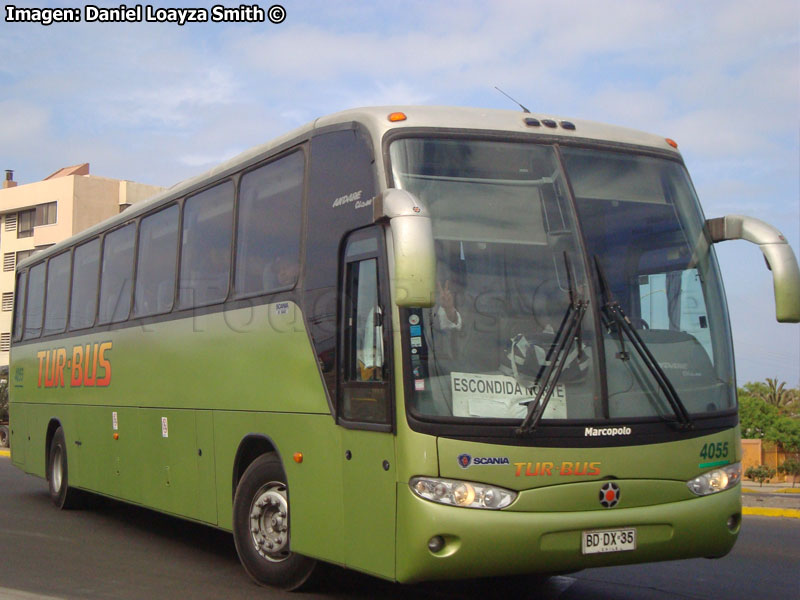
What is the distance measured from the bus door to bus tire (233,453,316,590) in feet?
3.60

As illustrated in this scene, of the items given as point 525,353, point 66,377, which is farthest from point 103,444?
point 525,353

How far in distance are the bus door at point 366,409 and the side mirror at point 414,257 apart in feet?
2.41

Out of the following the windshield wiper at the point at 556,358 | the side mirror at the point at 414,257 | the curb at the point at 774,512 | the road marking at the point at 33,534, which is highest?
the side mirror at the point at 414,257

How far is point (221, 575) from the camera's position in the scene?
345 inches

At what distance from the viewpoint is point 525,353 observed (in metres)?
6.26

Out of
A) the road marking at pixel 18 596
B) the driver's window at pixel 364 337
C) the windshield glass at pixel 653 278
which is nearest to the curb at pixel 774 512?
the windshield glass at pixel 653 278

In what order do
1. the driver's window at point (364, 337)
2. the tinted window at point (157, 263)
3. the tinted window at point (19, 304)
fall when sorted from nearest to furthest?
the driver's window at point (364, 337), the tinted window at point (157, 263), the tinted window at point (19, 304)

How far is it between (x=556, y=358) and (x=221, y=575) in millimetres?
4065

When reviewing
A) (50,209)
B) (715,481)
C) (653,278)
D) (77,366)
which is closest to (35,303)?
(77,366)

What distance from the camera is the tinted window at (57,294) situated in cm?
1408

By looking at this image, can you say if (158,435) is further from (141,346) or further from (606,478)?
(606,478)

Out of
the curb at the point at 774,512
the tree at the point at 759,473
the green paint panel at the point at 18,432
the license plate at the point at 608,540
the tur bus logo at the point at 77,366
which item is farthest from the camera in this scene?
the tree at the point at 759,473

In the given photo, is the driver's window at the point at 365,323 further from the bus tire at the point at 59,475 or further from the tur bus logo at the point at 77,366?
the bus tire at the point at 59,475

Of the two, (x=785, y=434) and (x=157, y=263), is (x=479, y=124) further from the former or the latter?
(x=785, y=434)
